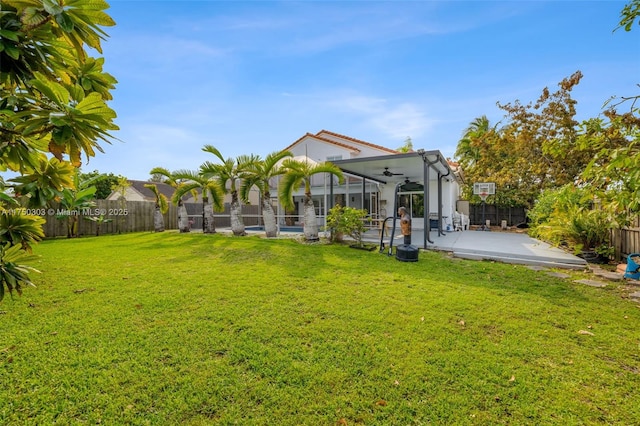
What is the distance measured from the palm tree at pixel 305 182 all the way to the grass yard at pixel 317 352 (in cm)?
548

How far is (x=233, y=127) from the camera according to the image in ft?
44.2

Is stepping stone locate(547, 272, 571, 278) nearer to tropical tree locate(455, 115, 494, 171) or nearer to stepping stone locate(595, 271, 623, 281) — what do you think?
stepping stone locate(595, 271, 623, 281)

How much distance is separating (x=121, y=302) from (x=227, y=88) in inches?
300

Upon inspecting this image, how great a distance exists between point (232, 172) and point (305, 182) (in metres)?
4.48

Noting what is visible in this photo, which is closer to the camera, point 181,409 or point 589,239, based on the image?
point 181,409

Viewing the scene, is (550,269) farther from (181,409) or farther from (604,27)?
(181,409)

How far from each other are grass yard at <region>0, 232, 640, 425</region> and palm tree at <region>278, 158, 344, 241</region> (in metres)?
5.48

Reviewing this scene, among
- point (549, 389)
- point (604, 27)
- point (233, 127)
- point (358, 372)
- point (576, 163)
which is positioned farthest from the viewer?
point (576, 163)

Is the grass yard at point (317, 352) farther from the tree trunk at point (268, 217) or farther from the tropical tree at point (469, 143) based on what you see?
→ the tropical tree at point (469, 143)

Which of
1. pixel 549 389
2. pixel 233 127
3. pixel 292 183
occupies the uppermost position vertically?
pixel 233 127

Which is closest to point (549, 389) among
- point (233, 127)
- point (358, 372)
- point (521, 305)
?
point (358, 372)

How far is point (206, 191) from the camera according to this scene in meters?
15.0

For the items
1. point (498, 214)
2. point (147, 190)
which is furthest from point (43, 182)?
point (147, 190)

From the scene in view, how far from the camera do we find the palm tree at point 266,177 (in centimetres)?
Answer: 1249
